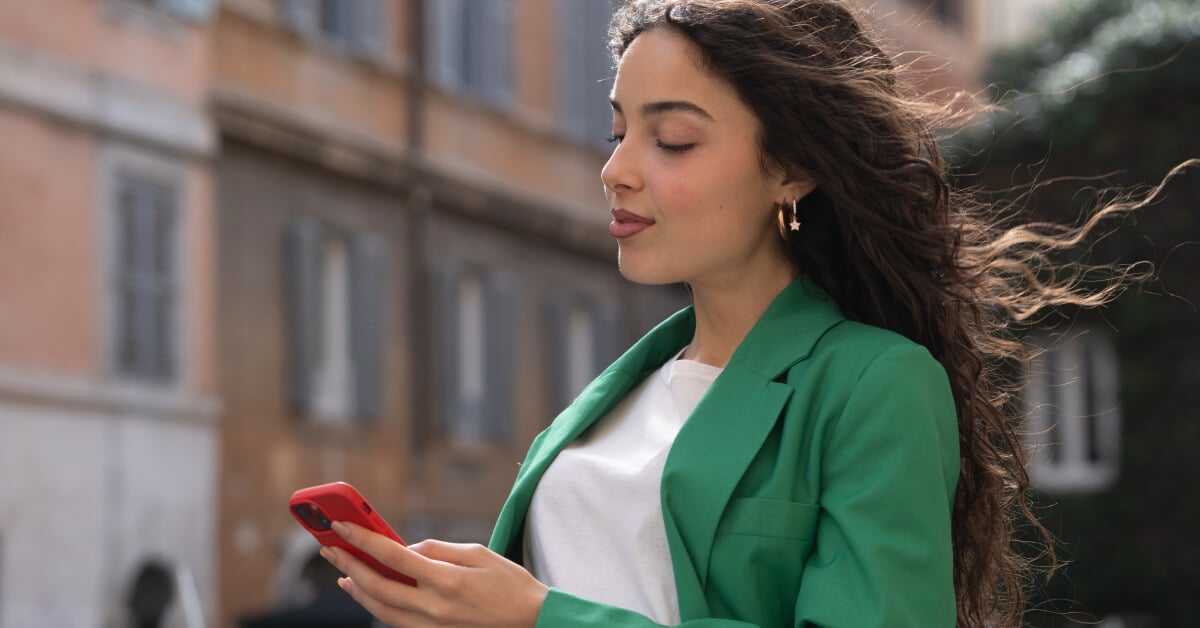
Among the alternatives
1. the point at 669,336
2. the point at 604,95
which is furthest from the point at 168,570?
the point at 669,336

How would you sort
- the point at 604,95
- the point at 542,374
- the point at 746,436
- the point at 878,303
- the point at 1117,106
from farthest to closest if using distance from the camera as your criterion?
the point at 604,95 → the point at 542,374 → the point at 1117,106 → the point at 878,303 → the point at 746,436

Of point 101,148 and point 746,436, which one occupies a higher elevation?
point 101,148

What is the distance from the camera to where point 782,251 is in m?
2.32

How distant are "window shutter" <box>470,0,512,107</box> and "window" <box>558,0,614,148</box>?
1.06m

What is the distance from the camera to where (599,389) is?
2424mm

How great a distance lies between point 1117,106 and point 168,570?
29.5ft

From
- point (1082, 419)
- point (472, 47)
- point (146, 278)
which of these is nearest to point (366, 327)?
point (146, 278)

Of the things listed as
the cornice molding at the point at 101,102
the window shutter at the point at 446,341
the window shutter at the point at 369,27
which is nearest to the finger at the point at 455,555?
the cornice molding at the point at 101,102

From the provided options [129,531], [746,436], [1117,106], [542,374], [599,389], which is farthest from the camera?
[542,374]

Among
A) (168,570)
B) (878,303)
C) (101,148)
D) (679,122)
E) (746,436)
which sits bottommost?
(168,570)

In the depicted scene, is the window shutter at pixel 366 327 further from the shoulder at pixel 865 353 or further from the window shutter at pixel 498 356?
the shoulder at pixel 865 353

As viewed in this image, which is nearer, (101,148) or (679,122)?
(679,122)

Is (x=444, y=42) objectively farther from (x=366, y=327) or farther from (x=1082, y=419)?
(x=1082, y=419)

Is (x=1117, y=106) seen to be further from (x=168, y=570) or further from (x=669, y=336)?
(x=669, y=336)
